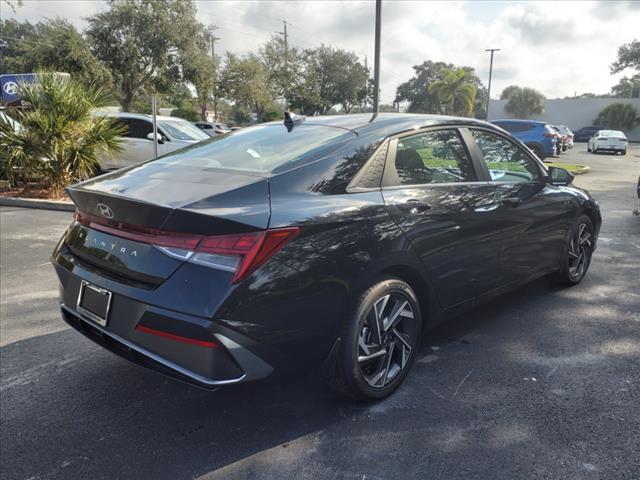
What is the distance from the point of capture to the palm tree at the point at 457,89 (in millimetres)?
43344

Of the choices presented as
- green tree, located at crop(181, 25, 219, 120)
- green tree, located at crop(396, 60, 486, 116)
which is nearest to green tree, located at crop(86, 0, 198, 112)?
green tree, located at crop(181, 25, 219, 120)

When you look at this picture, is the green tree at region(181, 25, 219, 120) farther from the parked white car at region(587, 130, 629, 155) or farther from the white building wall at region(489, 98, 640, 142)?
the white building wall at region(489, 98, 640, 142)

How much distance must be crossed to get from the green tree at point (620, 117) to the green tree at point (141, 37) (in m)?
40.8

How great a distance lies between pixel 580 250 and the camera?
4.85 metres

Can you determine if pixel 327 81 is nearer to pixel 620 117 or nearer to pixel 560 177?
pixel 620 117

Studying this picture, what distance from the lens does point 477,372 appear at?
3271mm

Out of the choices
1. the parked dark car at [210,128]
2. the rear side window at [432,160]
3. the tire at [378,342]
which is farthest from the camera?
the parked dark car at [210,128]

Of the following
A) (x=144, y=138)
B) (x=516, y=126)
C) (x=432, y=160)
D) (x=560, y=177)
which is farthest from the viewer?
(x=516, y=126)

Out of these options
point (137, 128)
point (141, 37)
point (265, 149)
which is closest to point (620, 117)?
point (141, 37)

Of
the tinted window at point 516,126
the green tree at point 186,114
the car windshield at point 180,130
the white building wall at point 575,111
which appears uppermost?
the white building wall at point 575,111

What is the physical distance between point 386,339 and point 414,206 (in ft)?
2.58

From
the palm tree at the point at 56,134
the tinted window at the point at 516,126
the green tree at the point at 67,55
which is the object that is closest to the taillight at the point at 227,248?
the palm tree at the point at 56,134

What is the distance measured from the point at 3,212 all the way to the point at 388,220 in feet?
29.6

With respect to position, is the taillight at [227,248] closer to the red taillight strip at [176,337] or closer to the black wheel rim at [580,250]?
the red taillight strip at [176,337]
